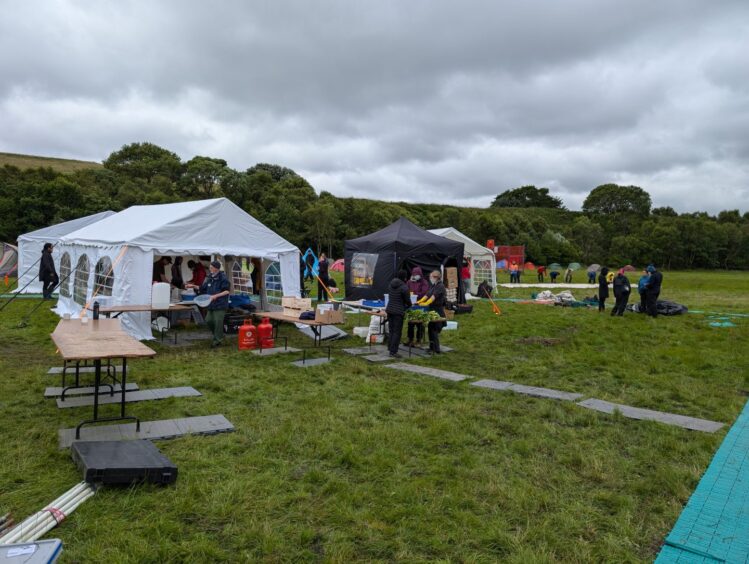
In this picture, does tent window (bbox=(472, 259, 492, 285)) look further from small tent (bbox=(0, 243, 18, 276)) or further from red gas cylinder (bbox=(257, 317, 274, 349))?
small tent (bbox=(0, 243, 18, 276))

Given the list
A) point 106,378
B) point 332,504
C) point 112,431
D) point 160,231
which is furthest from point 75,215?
point 332,504

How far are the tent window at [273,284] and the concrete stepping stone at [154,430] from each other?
6.59 meters

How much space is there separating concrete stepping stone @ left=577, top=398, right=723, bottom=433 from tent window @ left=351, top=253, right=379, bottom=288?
959cm

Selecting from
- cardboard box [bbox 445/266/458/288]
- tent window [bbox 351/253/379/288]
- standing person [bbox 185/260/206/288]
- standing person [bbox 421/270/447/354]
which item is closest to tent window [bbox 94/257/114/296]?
standing person [bbox 185/260/206/288]

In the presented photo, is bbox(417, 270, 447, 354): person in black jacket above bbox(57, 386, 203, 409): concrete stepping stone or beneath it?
above

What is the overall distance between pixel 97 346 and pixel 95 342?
0.85ft

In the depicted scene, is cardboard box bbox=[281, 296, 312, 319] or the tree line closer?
cardboard box bbox=[281, 296, 312, 319]

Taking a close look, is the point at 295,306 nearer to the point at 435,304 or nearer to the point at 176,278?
the point at 435,304

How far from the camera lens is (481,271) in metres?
20.1

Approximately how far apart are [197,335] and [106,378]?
3.67 metres

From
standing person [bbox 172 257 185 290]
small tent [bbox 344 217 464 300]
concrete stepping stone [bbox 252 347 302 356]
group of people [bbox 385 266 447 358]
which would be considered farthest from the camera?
small tent [bbox 344 217 464 300]

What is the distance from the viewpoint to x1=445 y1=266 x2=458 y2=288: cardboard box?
50.8 feet

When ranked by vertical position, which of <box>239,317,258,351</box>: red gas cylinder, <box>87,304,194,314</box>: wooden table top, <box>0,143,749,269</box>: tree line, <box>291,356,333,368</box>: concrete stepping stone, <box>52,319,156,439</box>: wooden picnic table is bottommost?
<box>291,356,333,368</box>: concrete stepping stone

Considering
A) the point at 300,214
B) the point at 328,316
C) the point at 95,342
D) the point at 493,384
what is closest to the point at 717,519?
the point at 493,384
